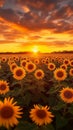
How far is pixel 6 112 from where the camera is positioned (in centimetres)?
555

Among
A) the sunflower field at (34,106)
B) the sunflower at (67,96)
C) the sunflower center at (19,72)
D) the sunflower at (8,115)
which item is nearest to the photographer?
the sunflower at (8,115)

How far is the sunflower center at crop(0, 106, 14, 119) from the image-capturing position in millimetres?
5451

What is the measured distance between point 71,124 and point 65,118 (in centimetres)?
34

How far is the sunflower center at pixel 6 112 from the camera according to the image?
5451 millimetres

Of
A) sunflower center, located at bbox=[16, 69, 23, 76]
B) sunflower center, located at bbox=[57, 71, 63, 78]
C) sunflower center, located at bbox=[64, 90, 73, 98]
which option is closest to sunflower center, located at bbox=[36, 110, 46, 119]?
sunflower center, located at bbox=[64, 90, 73, 98]

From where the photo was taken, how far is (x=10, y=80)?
14414 mm

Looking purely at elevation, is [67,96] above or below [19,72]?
below

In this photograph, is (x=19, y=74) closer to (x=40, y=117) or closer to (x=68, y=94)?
(x=68, y=94)

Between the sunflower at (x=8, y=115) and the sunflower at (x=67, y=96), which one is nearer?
the sunflower at (x=8, y=115)

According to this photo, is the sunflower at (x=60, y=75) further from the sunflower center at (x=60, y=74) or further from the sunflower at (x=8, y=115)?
the sunflower at (x=8, y=115)

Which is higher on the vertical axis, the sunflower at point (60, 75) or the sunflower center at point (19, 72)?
the sunflower center at point (19, 72)

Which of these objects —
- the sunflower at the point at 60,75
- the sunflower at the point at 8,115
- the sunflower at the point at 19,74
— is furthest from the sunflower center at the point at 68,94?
the sunflower at the point at 60,75

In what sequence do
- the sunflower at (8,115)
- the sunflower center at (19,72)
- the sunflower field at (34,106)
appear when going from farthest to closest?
1. the sunflower center at (19,72)
2. the sunflower field at (34,106)
3. the sunflower at (8,115)

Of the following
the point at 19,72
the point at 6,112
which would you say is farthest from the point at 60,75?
the point at 6,112
